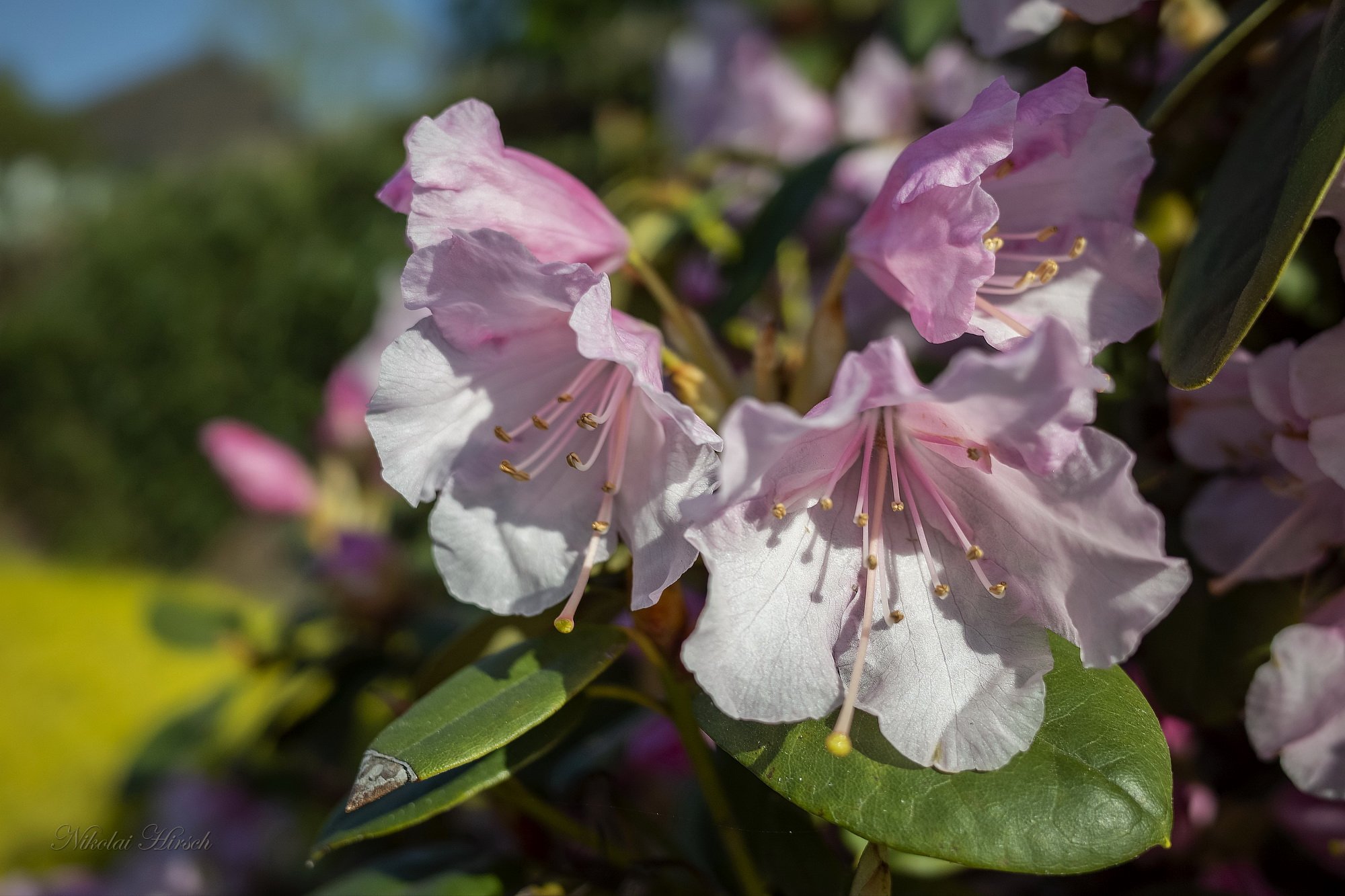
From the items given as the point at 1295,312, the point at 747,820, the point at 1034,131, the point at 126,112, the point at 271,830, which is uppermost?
the point at 1034,131

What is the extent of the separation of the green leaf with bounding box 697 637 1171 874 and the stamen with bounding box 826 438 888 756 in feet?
0.05

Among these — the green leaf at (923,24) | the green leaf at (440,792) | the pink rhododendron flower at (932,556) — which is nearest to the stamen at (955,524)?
the pink rhododendron flower at (932,556)

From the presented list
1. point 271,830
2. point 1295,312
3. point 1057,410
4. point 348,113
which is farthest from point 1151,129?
point 348,113

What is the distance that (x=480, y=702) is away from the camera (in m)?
0.49

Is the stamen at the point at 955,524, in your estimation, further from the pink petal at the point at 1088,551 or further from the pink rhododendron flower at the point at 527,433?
the pink rhododendron flower at the point at 527,433

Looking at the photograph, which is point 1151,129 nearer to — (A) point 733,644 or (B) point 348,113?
(A) point 733,644

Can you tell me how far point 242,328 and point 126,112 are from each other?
8468 millimetres

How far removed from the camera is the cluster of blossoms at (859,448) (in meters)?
0.41

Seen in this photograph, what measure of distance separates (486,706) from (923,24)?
91cm

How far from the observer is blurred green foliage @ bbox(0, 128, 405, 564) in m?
6.20

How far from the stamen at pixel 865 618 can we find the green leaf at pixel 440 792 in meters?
0.16

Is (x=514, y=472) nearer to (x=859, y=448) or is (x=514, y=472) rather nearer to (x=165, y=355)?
(x=859, y=448)

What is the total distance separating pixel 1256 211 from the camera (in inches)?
18.9

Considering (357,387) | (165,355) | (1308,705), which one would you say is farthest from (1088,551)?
(165,355)
